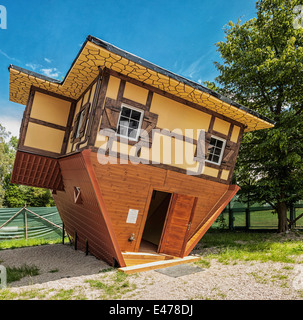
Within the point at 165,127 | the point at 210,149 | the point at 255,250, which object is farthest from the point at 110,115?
the point at 255,250

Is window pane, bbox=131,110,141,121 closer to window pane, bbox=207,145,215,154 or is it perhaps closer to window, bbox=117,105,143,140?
window, bbox=117,105,143,140

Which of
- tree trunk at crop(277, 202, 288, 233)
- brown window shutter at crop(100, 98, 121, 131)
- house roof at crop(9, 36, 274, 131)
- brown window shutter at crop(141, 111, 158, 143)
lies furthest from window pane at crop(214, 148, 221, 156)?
tree trunk at crop(277, 202, 288, 233)

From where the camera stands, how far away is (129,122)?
7.26m

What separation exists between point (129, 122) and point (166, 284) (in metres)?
4.32

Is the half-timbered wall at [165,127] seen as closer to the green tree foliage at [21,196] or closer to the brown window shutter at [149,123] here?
the brown window shutter at [149,123]

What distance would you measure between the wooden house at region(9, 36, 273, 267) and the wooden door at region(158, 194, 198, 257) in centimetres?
3

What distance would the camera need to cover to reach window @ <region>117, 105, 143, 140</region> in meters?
7.14

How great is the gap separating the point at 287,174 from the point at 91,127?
10141 mm

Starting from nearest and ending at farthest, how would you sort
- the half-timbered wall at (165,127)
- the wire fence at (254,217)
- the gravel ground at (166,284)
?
the gravel ground at (166,284), the half-timbered wall at (165,127), the wire fence at (254,217)

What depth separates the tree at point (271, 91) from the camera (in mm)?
11266

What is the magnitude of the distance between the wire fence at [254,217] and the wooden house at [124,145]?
6336 mm

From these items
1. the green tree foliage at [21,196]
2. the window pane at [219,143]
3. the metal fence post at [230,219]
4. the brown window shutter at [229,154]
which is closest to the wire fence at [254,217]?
the metal fence post at [230,219]

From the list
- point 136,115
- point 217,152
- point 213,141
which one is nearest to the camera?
point 136,115

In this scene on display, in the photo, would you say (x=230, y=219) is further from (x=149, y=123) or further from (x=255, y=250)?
(x=149, y=123)
